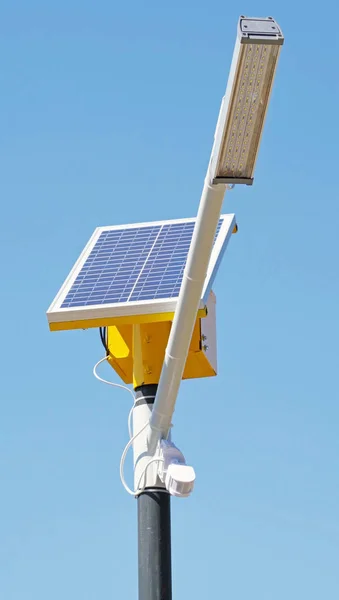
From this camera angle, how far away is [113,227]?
8.73 m

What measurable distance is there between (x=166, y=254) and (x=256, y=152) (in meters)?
2.98

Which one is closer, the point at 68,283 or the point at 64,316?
the point at 64,316

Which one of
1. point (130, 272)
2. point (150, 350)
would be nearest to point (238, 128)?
point (150, 350)

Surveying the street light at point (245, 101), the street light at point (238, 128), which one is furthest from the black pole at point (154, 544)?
the street light at point (245, 101)

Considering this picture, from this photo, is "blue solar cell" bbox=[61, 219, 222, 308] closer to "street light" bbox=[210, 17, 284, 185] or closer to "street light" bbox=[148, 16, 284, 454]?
"street light" bbox=[148, 16, 284, 454]

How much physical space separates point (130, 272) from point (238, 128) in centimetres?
297

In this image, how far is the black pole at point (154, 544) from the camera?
6.68 m

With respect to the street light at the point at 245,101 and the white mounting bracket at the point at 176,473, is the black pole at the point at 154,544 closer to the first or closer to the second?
the white mounting bracket at the point at 176,473

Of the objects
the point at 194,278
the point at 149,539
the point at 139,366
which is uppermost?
the point at 194,278

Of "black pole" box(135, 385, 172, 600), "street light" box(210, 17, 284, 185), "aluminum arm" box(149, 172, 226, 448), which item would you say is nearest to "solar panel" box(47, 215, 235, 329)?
"aluminum arm" box(149, 172, 226, 448)

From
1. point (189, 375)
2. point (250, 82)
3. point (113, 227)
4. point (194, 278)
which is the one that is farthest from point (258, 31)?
point (113, 227)

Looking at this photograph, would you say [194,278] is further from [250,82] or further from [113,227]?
[113,227]

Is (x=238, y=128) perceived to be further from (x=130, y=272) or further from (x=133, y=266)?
(x=133, y=266)

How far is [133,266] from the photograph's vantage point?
7895mm
